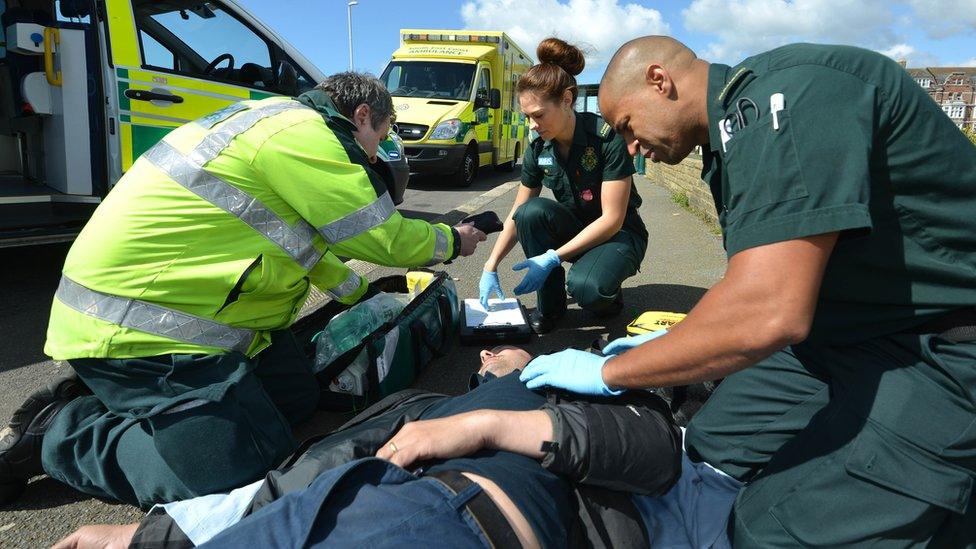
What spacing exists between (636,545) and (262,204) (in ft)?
4.77

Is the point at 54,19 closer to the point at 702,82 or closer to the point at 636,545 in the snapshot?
the point at 702,82

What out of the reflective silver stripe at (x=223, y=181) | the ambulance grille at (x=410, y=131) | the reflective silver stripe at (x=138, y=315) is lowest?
the reflective silver stripe at (x=138, y=315)

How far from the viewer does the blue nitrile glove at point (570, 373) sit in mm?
1717

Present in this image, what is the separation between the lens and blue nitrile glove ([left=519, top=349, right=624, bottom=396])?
1717 mm

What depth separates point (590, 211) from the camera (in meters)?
3.62

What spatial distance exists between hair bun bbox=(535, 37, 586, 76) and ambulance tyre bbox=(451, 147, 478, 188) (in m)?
6.40

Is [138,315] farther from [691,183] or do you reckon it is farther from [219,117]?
[691,183]

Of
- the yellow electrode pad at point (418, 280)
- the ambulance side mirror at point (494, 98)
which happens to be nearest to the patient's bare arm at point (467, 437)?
the yellow electrode pad at point (418, 280)

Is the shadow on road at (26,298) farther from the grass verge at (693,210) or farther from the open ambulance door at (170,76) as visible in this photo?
the grass verge at (693,210)

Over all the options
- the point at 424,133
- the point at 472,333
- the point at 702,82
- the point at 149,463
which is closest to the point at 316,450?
the point at 149,463

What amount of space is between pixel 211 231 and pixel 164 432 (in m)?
0.60

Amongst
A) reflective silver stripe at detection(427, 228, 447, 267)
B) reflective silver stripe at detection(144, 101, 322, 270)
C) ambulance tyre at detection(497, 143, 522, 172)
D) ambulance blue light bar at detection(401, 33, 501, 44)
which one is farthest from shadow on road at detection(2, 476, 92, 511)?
ambulance tyre at detection(497, 143, 522, 172)

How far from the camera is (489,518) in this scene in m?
1.28

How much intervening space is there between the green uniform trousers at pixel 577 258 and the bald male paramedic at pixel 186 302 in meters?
1.53
